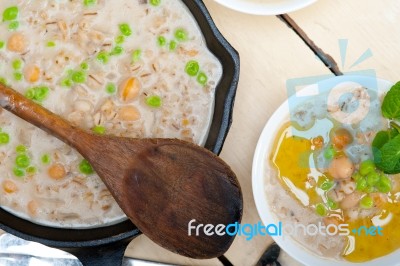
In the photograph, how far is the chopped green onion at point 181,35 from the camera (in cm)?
159

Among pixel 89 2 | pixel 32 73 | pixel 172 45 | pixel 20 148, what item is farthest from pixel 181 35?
pixel 20 148

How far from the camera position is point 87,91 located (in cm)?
158

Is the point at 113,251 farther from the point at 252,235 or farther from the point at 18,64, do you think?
the point at 18,64

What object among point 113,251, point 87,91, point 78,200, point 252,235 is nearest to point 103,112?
point 87,91

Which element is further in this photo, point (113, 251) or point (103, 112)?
point (103, 112)

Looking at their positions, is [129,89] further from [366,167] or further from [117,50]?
[366,167]

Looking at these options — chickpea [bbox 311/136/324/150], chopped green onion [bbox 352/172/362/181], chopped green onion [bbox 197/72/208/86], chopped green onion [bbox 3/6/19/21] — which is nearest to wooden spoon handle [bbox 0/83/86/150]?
chopped green onion [bbox 3/6/19/21]

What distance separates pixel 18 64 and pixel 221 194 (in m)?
0.61

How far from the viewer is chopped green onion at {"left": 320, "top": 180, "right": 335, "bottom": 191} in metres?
1.59

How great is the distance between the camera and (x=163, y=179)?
144 centimetres

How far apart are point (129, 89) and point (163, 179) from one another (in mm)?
259

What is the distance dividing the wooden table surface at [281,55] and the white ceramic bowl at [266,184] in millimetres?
77

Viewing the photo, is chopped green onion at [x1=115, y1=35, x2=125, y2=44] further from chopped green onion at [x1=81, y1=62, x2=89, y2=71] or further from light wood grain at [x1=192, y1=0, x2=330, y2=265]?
light wood grain at [x1=192, y1=0, x2=330, y2=265]

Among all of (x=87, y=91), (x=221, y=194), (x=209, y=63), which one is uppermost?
(x=209, y=63)
